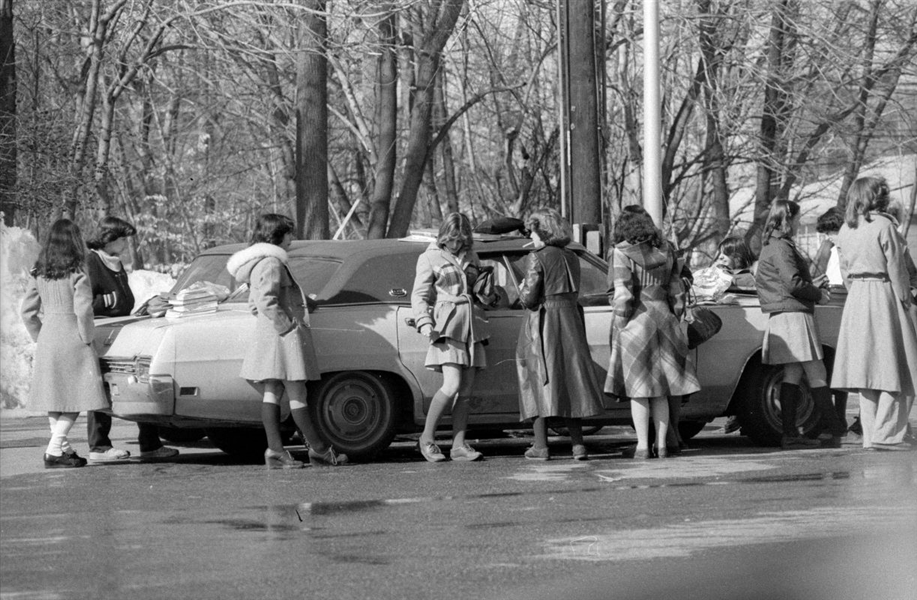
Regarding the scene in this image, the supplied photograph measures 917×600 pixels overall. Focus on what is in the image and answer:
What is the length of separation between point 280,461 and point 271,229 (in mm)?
1538

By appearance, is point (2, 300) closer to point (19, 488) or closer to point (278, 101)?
point (19, 488)

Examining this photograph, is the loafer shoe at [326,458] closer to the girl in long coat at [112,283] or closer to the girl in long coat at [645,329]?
the girl in long coat at [112,283]

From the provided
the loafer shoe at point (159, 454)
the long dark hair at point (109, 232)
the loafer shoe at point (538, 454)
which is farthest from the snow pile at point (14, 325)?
the loafer shoe at point (538, 454)

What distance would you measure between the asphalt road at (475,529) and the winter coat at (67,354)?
19.8 inches

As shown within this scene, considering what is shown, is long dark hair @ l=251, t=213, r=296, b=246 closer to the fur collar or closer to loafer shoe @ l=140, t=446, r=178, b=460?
the fur collar

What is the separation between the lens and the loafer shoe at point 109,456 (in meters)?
10.5

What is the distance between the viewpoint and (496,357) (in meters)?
10.5

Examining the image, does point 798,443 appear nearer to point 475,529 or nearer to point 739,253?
point 739,253

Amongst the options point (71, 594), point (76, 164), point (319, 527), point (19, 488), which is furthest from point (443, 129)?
point (71, 594)

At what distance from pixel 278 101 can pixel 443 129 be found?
3.21m

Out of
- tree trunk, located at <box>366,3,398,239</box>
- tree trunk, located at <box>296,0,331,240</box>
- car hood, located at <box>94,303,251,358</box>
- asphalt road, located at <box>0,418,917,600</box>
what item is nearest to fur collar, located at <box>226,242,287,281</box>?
car hood, located at <box>94,303,251,358</box>

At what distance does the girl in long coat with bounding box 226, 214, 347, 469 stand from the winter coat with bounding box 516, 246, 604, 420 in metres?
1.43

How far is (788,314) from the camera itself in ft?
35.1

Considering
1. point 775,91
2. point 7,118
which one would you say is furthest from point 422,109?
point 7,118
